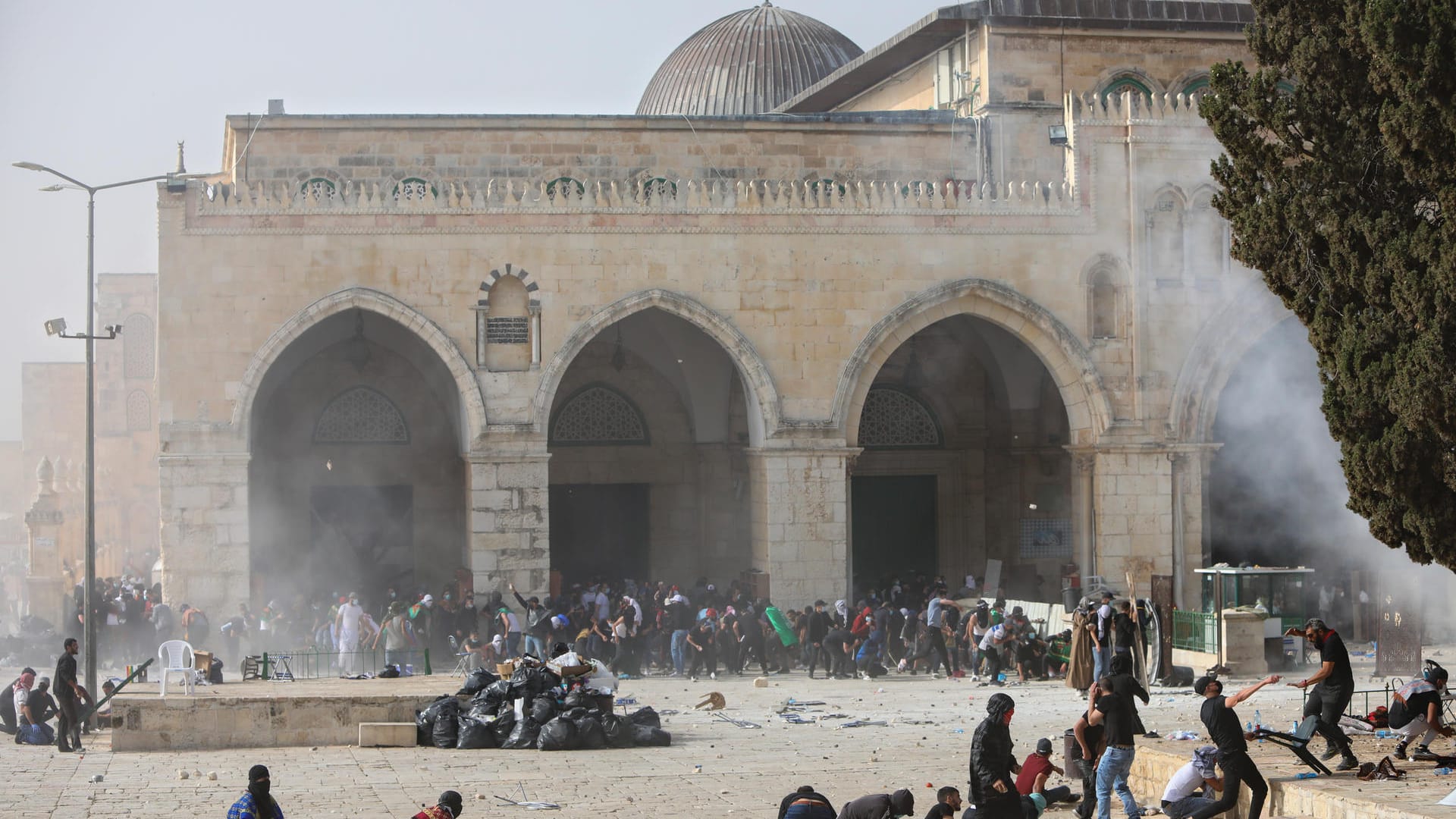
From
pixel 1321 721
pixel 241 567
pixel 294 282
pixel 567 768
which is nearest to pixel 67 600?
pixel 241 567

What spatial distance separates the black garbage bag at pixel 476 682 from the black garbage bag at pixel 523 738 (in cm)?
47

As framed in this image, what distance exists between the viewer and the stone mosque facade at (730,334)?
1889 centimetres

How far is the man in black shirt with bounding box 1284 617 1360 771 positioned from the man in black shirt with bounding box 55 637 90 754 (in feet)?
28.3

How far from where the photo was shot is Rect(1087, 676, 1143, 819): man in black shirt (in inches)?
364

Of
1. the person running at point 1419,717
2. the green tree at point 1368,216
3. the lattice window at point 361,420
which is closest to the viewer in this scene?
the green tree at point 1368,216

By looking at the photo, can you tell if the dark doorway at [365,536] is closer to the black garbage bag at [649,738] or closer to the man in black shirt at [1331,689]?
the black garbage bag at [649,738]

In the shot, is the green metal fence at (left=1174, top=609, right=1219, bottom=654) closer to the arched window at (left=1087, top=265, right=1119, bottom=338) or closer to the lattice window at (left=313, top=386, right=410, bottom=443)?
the arched window at (left=1087, top=265, right=1119, bottom=338)

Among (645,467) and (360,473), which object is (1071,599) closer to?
(645,467)

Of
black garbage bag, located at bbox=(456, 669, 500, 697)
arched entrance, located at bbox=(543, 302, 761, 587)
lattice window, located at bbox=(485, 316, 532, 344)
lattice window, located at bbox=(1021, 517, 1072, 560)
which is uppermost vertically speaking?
lattice window, located at bbox=(485, 316, 532, 344)

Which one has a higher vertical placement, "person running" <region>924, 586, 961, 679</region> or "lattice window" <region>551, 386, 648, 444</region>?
"lattice window" <region>551, 386, 648, 444</region>

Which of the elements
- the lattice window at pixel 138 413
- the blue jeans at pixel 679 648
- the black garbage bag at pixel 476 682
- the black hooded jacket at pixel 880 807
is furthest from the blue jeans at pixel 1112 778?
the lattice window at pixel 138 413

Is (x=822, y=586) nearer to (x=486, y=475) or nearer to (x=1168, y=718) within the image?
(x=486, y=475)

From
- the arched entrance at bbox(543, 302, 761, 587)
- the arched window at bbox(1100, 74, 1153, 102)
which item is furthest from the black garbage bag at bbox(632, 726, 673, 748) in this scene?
the arched window at bbox(1100, 74, 1153, 102)

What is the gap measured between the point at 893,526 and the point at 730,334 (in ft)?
16.5
